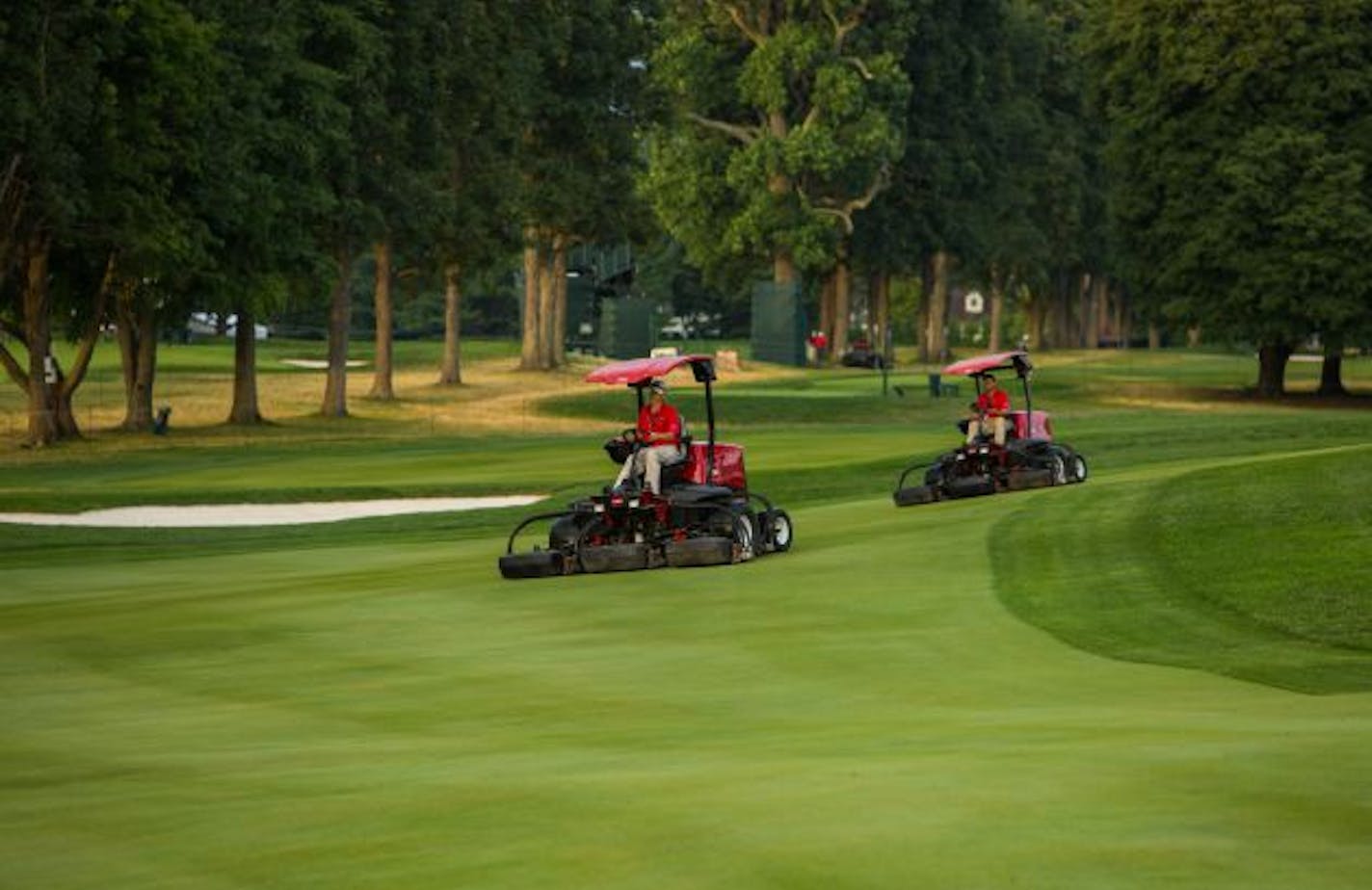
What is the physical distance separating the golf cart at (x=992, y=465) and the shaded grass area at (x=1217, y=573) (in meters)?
4.60

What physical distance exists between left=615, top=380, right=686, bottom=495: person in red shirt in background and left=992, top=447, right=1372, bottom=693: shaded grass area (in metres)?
3.90

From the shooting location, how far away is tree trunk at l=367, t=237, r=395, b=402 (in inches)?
3440

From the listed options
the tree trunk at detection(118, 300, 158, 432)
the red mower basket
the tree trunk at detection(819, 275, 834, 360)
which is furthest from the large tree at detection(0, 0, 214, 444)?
the tree trunk at detection(819, 275, 834, 360)

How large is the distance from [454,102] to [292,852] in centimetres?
7662

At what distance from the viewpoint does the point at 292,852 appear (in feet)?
38.7

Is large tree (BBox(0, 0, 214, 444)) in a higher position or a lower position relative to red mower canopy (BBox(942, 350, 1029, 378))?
higher

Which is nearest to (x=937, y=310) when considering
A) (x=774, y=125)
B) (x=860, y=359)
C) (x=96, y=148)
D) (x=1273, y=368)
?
(x=860, y=359)

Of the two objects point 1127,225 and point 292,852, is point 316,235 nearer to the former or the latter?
point 1127,225

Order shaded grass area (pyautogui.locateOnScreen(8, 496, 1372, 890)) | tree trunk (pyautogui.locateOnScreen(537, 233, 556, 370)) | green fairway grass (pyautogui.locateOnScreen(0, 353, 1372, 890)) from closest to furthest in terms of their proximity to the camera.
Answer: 1. shaded grass area (pyautogui.locateOnScreen(8, 496, 1372, 890))
2. green fairway grass (pyautogui.locateOnScreen(0, 353, 1372, 890))
3. tree trunk (pyautogui.locateOnScreen(537, 233, 556, 370))

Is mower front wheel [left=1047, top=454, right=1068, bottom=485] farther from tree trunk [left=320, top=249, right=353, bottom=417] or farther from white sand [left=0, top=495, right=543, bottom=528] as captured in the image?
tree trunk [left=320, top=249, right=353, bottom=417]

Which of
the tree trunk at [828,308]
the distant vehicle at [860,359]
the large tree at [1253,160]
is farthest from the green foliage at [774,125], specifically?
the large tree at [1253,160]

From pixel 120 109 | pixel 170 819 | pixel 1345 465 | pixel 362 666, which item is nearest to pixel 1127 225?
pixel 120 109

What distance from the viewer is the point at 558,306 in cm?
11919

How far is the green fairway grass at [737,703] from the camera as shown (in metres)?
11.4
